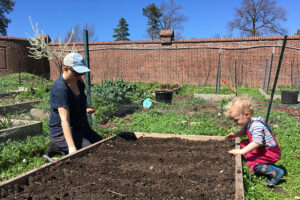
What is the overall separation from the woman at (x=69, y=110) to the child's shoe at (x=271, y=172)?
2258 mm

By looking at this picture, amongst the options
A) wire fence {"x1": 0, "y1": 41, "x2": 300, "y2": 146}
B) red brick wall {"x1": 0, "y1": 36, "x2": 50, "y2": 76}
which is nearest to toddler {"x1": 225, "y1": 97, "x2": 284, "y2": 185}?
wire fence {"x1": 0, "y1": 41, "x2": 300, "y2": 146}

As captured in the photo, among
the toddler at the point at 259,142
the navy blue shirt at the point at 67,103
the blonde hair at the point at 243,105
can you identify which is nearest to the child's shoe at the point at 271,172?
the toddler at the point at 259,142

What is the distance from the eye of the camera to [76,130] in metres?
3.54

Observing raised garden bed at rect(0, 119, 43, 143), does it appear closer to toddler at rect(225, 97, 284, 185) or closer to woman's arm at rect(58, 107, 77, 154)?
woman's arm at rect(58, 107, 77, 154)

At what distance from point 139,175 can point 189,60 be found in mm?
13744

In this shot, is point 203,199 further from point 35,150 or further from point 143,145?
point 35,150

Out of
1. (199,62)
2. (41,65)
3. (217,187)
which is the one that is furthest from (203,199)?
(41,65)

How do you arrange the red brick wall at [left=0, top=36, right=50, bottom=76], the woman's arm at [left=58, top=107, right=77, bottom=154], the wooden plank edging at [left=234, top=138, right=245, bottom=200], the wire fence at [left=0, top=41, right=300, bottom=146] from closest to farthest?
the wooden plank edging at [left=234, top=138, right=245, bottom=200], the woman's arm at [left=58, top=107, right=77, bottom=154], the wire fence at [left=0, top=41, right=300, bottom=146], the red brick wall at [left=0, top=36, right=50, bottom=76]

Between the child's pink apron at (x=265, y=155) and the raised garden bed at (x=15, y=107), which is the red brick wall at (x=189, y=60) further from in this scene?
the child's pink apron at (x=265, y=155)

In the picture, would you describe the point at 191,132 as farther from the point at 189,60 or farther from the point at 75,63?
the point at 189,60

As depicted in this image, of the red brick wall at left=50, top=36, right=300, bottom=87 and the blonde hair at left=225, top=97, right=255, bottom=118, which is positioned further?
the red brick wall at left=50, top=36, right=300, bottom=87

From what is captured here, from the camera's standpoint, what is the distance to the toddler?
8.75ft

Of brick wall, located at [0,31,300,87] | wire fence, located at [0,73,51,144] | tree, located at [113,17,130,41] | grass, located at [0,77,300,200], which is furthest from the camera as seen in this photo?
tree, located at [113,17,130,41]

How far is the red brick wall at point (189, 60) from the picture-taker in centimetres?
1412
